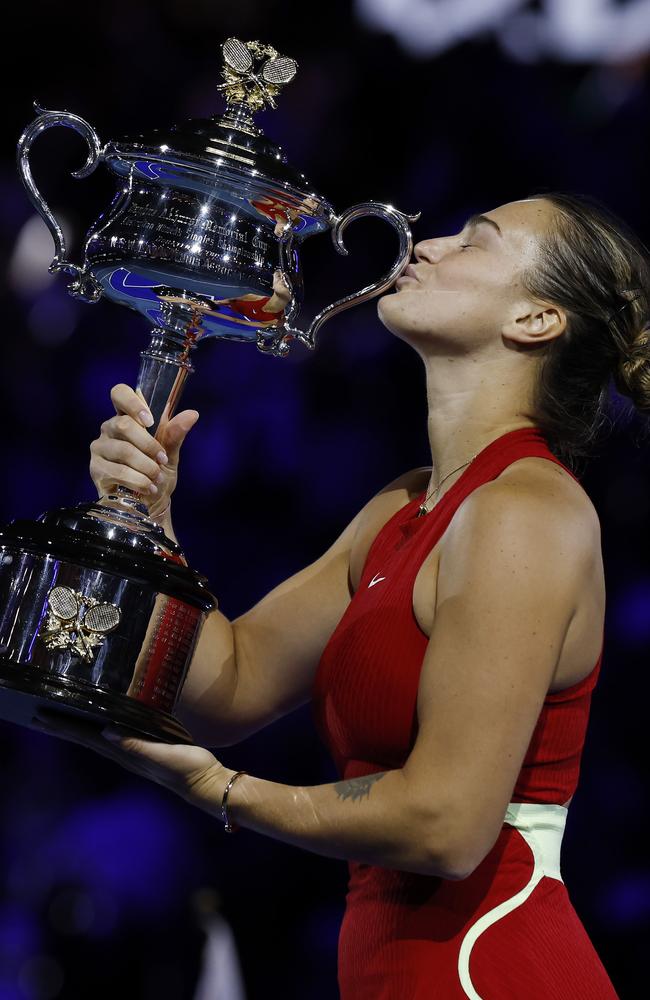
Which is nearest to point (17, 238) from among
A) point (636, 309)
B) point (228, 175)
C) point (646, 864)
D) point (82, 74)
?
point (82, 74)

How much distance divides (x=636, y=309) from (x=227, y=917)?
4.87 ft

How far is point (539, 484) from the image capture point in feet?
4.00

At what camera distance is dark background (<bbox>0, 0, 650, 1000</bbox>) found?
7.88 feet

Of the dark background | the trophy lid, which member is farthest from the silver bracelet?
the dark background

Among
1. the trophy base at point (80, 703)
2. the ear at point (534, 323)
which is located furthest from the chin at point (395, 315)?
the trophy base at point (80, 703)

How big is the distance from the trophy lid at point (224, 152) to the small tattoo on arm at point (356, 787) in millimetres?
575

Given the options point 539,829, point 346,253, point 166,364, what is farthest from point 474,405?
point 539,829

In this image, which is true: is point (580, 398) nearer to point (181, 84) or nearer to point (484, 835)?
point (484, 835)

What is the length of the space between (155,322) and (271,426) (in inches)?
44.6

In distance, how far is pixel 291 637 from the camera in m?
1.54

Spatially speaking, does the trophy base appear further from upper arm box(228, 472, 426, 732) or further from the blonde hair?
the blonde hair

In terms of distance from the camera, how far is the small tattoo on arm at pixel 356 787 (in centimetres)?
112

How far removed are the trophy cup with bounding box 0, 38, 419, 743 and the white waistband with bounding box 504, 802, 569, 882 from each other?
0.31 metres

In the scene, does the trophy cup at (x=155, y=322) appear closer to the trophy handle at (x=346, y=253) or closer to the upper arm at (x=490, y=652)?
the trophy handle at (x=346, y=253)
